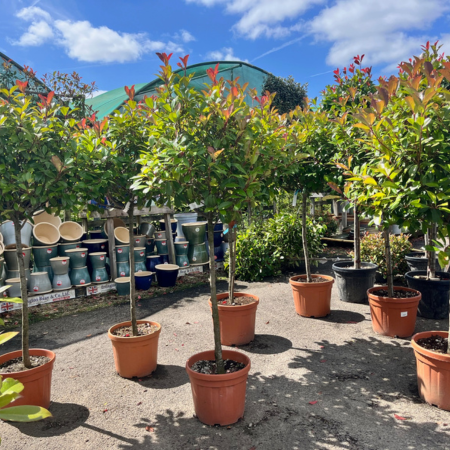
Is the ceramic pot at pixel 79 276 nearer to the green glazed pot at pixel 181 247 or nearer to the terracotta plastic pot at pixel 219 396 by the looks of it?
the green glazed pot at pixel 181 247

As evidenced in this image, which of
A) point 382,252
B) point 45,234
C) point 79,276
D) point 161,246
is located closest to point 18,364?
point 79,276

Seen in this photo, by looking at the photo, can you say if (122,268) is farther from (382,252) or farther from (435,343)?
(435,343)

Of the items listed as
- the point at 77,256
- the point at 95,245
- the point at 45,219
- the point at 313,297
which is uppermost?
the point at 45,219

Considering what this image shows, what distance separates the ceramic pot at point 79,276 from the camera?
5.66 metres

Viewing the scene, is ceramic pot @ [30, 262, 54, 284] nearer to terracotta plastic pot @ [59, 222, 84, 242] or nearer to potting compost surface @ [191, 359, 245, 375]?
terracotta plastic pot @ [59, 222, 84, 242]

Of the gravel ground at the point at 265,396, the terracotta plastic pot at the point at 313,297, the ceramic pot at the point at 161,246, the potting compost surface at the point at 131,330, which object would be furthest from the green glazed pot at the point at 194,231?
the potting compost surface at the point at 131,330

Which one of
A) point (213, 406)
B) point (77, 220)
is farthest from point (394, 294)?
point (77, 220)

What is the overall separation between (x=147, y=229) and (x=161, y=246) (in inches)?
23.7

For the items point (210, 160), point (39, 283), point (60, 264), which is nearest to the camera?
point (210, 160)

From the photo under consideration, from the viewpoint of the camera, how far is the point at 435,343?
2.85 m

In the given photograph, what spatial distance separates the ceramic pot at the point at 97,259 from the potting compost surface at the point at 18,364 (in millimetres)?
2926

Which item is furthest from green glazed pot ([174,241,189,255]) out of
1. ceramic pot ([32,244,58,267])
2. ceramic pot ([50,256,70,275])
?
ceramic pot ([32,244,58,267])

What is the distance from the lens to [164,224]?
7.08 metres

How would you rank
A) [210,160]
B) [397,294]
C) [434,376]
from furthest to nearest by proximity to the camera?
[397,294], [434,376], [210,160]
